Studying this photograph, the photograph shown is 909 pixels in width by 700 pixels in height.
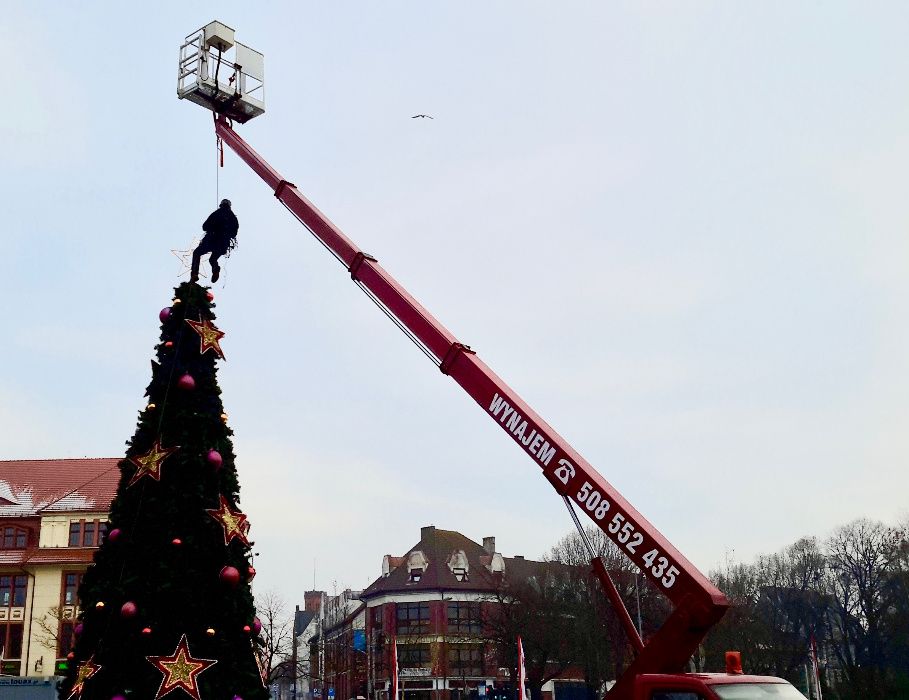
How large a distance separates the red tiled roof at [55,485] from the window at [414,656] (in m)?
27.7

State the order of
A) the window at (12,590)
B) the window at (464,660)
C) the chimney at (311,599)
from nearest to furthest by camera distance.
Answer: the window at (12,590) → the window at (464,660) → the chimney at (311,599)

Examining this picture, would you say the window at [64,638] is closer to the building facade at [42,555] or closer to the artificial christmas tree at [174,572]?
the building facade at [42,555]

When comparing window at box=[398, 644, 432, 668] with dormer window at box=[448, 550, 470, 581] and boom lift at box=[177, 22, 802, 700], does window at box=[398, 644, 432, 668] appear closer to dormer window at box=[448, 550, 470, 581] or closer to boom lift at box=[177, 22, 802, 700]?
dormer window at box=[448, 550, 470, 581]

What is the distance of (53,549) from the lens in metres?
49.6

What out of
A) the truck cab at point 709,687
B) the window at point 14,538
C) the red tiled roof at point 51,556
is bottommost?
the truck cab at point 709,687

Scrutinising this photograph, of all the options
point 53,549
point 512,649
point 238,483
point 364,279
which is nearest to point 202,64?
point 364,279

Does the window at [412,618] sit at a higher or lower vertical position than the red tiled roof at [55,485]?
lower

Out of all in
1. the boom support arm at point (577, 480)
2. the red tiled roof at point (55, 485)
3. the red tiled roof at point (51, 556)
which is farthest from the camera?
the red tiled roof at point (55, 485)

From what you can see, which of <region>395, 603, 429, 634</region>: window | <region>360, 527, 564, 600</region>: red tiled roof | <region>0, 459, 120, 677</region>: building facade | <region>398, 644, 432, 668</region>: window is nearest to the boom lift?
<region>0, 459, 120, 677</region>: building facade

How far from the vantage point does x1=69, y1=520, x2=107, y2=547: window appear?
50031 millimetres

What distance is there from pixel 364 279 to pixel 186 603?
6.13m

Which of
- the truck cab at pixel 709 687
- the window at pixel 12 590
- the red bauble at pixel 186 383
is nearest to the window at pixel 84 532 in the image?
the window at pixel 12 590

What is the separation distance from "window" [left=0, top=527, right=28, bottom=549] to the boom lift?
136 ft

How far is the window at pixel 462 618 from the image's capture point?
71.4m
